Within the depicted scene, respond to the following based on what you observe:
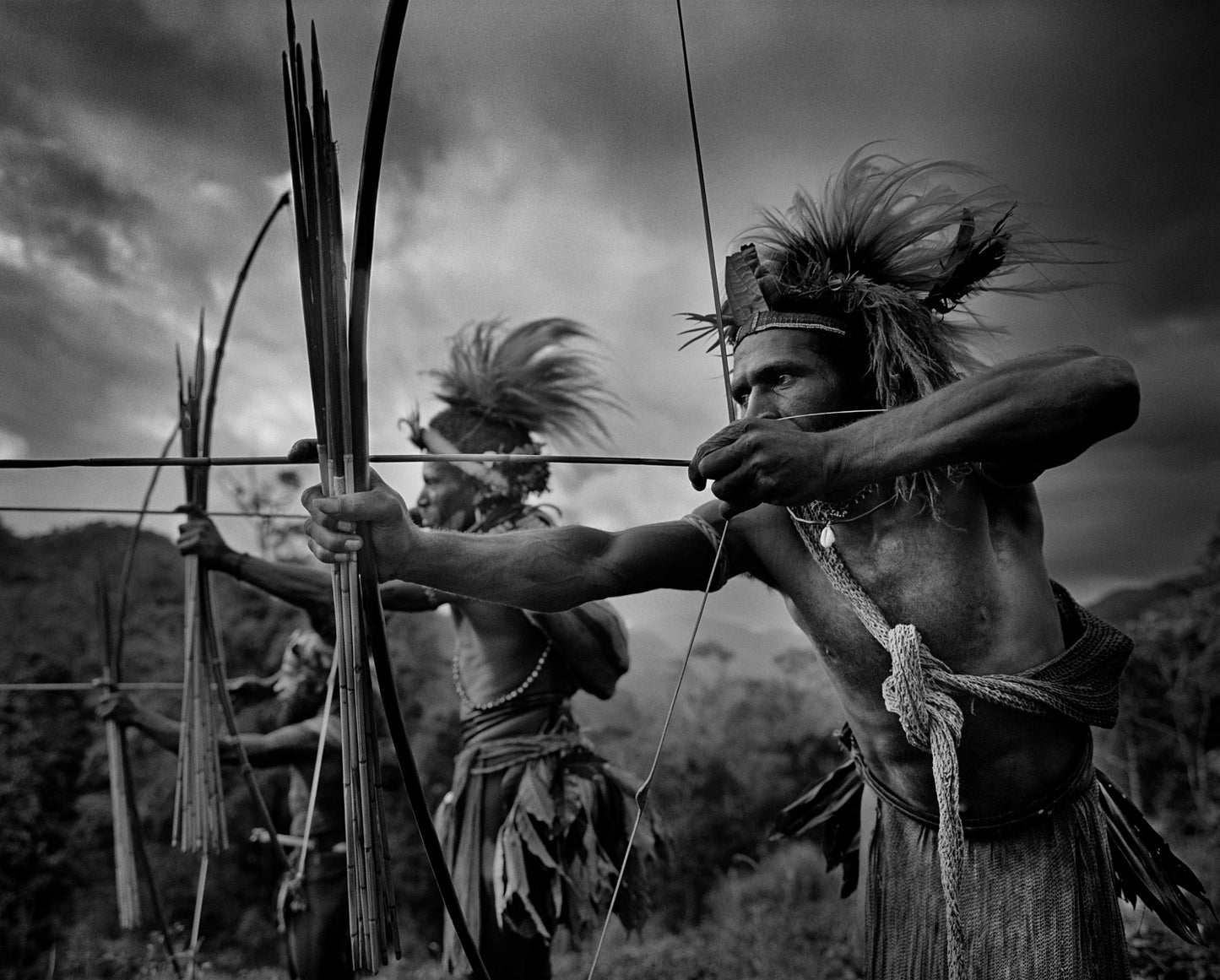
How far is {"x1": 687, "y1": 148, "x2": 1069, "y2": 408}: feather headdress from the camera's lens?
2.02 meters

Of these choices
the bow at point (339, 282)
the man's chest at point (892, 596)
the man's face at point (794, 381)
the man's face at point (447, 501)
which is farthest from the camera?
the man's face at point (447, 501)

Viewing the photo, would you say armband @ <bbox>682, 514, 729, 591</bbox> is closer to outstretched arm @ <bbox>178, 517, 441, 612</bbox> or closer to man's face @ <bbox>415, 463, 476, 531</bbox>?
outstretched arm @ <bbox>178, 517, 441, 612</bbox>

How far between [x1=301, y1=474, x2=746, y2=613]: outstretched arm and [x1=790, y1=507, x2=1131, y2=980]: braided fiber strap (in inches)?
13.1

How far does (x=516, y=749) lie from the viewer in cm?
354

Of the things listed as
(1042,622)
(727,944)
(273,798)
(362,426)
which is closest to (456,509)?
(362,426)

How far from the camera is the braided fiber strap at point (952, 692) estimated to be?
1688mm

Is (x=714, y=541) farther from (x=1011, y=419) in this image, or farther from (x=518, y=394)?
(x=518, y=394)

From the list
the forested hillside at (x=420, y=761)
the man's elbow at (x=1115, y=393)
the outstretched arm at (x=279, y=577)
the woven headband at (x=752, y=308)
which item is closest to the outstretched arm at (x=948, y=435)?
the man's elbow at (x=1115, y=393)

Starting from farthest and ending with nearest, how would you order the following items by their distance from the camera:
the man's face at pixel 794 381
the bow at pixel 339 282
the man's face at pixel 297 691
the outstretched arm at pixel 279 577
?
the man's face at pixel 297 691 → the outstretched arm at pixel 279 577 → the man's face at pixel 794 381 → the bow at pixel 339 282

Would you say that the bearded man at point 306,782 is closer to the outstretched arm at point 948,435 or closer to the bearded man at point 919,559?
the bearded man at point 919,559

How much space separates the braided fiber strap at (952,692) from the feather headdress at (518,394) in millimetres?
2510

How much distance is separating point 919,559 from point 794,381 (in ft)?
1.47

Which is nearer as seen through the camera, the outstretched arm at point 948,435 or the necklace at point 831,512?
the outstretched arm at point 948,435

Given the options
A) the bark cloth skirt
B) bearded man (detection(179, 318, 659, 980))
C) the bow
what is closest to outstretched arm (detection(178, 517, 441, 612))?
bearded man (detection(179, 318, 659, 980))
